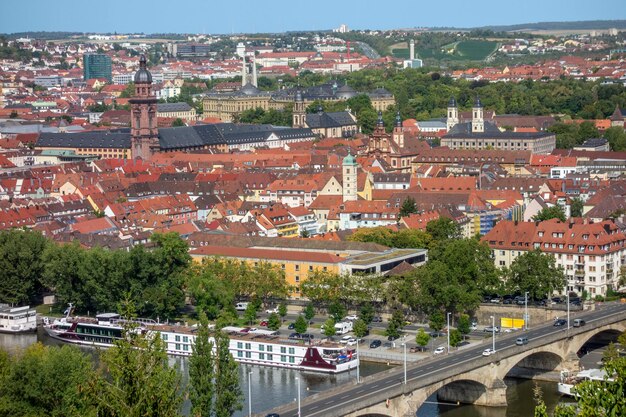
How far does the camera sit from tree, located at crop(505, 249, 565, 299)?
42.3 meters

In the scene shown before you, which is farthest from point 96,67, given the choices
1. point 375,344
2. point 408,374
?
point 408,374

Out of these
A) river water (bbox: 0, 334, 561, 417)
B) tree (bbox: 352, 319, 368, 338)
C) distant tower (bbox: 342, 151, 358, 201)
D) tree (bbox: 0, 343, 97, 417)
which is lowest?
river water (bbox: 0, 334, 561, 417)

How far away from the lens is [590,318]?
3909cm

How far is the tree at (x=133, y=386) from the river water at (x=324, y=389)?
14548 mm

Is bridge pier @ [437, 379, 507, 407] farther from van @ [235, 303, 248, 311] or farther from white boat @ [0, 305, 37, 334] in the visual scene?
white boat @ [0, 305, 37, 334]

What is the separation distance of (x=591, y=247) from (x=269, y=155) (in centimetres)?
3629

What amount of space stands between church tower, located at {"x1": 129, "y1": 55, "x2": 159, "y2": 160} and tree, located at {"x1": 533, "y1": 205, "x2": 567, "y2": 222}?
3214cm

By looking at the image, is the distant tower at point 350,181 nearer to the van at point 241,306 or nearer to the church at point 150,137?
the van at point 241,306

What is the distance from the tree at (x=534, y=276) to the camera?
139 ft

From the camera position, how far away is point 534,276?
4247cm

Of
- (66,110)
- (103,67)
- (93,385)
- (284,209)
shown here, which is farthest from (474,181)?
(103,67)

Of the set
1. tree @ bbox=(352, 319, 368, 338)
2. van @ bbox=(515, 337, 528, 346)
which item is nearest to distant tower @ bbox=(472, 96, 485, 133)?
tree @ bbox=(352, 319, 368, 338)

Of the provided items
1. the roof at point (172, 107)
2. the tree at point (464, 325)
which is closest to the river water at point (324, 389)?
the tree at point (464, 325)

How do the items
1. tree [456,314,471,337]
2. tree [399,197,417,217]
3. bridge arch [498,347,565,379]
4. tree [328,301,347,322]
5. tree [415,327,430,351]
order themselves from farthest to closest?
1. tree [399,197,417,217]
2. tree [328,301,347,322]
3. tree [456,314,471,337]
4. tree [415,327,430,351]
5. bridge arch [498,347,565,379]
